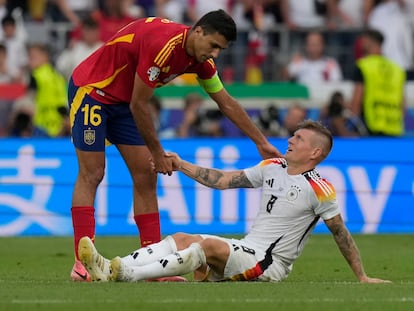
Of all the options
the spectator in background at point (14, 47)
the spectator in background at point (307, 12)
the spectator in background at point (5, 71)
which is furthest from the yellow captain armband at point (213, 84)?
the spectator in background at point (307, 12)

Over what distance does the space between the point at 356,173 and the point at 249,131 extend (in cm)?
646

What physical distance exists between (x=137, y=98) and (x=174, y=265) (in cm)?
140

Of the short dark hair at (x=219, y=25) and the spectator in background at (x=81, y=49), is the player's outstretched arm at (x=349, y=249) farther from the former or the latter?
the spectator in background at (x=81, y=49)

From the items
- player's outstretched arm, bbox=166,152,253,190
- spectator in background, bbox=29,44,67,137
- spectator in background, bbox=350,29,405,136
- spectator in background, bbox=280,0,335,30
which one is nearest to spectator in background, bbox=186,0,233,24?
spectator in background, bbox=280,0,335,30

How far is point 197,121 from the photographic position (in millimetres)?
19312

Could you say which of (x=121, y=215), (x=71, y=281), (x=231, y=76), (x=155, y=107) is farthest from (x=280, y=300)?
(x=231, y=76)

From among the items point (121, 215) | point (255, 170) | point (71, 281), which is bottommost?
point (121, 215)

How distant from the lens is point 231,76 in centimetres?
2188

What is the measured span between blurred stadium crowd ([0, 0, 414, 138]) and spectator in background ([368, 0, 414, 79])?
0.06 feet

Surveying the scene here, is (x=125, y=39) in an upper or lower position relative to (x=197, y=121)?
upper

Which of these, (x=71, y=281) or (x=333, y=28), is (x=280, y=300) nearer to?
(x=71, y=281)

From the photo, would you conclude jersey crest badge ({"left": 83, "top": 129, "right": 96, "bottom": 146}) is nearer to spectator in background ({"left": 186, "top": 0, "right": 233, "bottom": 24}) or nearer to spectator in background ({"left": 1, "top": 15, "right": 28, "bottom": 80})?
spectator in background ({"left": 1, "top": 15, "right": 28, "bottom": 80})

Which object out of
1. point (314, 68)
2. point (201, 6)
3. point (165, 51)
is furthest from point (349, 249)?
point (201, 6)

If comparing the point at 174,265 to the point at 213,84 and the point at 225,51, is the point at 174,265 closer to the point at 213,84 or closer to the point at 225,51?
the point at 213,84
